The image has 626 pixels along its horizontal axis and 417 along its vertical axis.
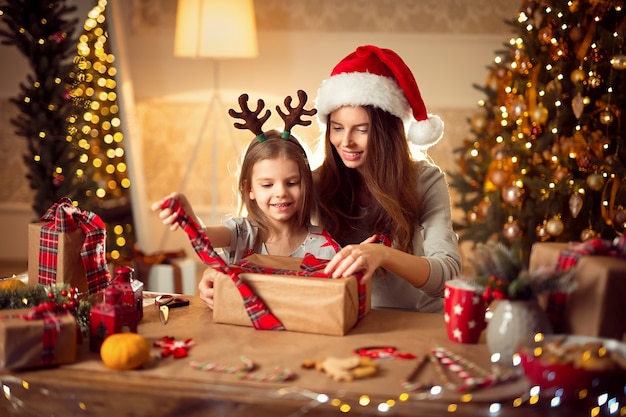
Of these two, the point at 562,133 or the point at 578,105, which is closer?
the point at 578,105

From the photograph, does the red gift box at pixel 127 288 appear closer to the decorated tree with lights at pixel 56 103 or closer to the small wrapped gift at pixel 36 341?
the small wrapped gift at pixel 36 341

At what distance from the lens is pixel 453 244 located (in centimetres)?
222

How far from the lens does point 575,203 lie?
4230 mm

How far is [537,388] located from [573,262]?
12.3 inches

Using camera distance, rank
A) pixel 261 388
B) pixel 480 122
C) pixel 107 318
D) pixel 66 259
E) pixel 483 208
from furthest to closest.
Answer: pixel 480 122
pixel 483 208
pixel 66 259
pixel 107 318
pixel 261 388

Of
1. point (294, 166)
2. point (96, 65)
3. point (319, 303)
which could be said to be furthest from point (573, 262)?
point (96, 65)

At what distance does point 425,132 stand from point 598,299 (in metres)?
1.12

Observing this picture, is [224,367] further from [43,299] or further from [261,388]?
[43,299]

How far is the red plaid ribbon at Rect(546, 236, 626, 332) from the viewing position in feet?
4.93

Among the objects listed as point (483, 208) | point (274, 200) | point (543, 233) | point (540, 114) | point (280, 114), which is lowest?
point (543, 233)

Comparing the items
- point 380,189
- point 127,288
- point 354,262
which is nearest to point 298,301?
point 354,262

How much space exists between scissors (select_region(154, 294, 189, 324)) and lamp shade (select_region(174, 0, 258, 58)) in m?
3.55

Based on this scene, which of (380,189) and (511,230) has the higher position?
(380,189)

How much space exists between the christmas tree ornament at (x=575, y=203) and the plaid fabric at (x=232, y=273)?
300 centimetres
